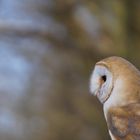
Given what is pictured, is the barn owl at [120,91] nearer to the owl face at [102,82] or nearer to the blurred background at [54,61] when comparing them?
the owl face at [102,82]

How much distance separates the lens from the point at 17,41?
306cm

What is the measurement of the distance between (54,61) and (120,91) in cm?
220

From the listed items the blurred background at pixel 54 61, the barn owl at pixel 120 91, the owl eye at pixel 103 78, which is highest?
the blurred background at pixel 54 61

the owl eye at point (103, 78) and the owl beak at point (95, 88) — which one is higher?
the owl eye at point (103, 78)

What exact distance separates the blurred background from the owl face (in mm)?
1860

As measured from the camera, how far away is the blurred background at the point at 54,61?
2.87 metres

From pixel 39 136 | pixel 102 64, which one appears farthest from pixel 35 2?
pixel 102 64

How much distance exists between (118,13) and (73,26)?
373mm

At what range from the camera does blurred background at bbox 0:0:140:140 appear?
2871mm

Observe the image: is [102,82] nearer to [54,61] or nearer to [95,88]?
[95,88]

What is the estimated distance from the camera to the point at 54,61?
3082 mm

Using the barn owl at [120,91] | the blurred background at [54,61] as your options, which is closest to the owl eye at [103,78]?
the barn owl at [120,91]

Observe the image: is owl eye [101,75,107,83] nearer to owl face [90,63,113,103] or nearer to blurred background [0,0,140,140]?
owl face [90,63,113,103]

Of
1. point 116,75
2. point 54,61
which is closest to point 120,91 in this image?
point 116,75
